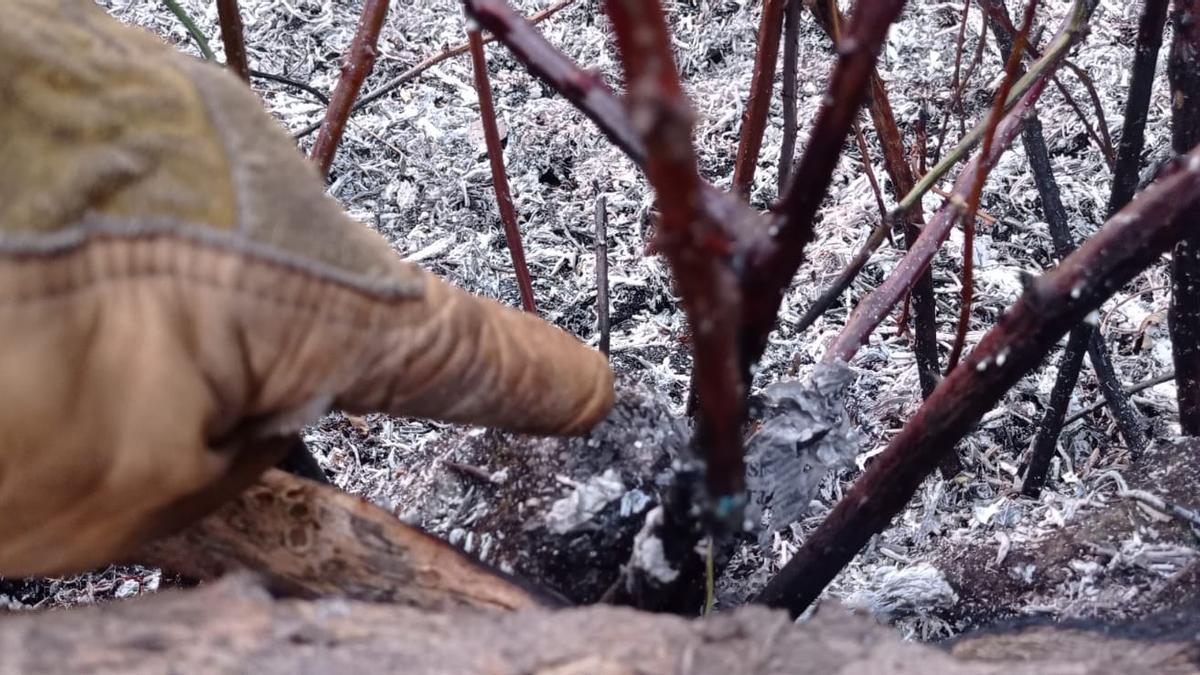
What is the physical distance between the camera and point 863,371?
181 centimetres

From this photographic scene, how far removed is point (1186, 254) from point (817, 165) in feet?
2.59

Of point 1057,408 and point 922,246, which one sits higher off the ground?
point 922,246

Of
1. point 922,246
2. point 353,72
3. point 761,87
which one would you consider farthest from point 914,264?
point 353,72

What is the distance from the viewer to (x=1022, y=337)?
0.73m

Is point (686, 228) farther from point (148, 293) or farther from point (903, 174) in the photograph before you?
point (903, 174)

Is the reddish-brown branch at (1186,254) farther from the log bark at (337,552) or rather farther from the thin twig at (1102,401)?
the log bark at (337,552)

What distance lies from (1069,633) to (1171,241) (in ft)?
1.28

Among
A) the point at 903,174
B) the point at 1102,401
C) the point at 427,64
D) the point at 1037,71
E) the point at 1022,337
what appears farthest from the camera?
the point at 1102,401

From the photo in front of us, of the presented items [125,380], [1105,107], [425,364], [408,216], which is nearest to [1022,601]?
[425,364]

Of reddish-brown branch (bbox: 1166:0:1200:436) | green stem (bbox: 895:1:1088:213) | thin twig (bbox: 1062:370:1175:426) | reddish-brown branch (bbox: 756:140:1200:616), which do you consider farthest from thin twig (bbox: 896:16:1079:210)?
thin twig (bbox: 1062:370:1175:426)

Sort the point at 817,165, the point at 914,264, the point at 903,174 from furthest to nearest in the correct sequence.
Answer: the point at 903,174 → the point at 914,264 → the point at 817,165

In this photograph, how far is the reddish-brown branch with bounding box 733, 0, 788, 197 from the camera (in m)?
1.04

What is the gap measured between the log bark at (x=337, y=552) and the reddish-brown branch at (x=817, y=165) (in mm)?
411

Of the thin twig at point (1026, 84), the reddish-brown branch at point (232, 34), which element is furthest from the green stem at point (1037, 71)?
the reddish-brown branch at point (232, 34)
